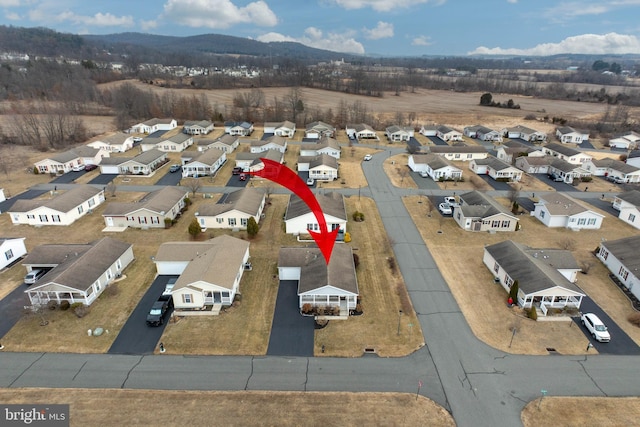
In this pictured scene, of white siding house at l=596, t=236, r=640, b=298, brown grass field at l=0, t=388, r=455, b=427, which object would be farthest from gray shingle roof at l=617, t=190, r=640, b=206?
brown grass field at l=0, t=388, r=455, b=427

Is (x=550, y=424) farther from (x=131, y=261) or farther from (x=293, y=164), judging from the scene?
(x=293, y=164)

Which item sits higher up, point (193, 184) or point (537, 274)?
point (537, 274)

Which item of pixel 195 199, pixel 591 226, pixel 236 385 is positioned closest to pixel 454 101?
pixel 591 226

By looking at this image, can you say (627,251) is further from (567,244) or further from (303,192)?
(303,192)

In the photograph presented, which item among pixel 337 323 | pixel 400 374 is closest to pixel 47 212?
pixel 337 323

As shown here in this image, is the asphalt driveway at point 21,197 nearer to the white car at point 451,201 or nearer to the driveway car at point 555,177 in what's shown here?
the white car at point 451,201

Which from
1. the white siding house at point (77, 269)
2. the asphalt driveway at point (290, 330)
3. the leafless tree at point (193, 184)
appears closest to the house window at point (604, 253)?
the asphalt driveway at point (290, 330)
